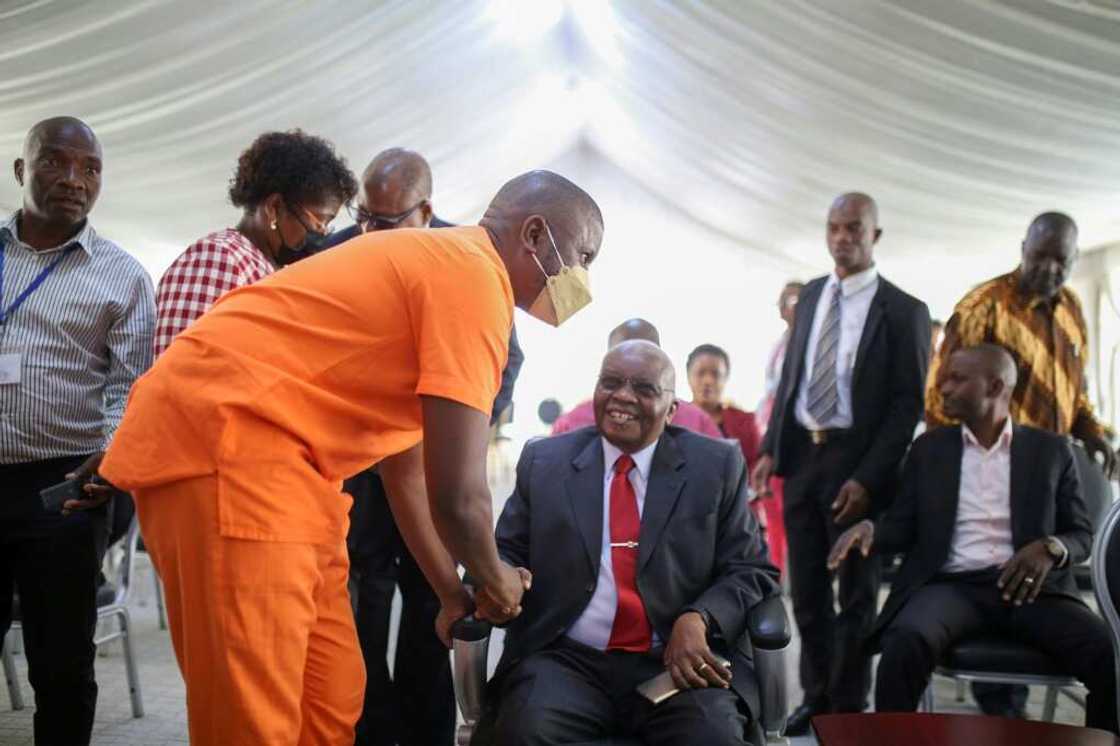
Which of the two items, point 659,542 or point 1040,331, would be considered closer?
point 659,542

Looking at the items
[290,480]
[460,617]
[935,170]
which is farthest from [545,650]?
[935,170]

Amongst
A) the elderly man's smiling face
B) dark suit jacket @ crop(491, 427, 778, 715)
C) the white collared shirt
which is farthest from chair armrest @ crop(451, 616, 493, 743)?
the white collared shirt

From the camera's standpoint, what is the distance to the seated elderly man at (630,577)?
1.90 m

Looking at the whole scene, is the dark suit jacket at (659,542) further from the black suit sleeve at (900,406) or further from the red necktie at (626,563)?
the black suit sleeve at (900,406)

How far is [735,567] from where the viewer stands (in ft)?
7.08

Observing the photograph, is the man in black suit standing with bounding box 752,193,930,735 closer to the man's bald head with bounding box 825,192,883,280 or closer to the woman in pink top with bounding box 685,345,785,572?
the man's bald head with bounding box 825,192,883,280

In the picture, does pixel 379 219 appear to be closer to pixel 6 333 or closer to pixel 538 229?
pixel 6 333

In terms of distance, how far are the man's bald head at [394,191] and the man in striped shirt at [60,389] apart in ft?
1.97

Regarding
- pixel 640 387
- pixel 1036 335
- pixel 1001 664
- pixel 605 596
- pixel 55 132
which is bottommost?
pixel 1001 664

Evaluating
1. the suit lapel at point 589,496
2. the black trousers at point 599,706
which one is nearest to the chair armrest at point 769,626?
the black trousers at point 599,706

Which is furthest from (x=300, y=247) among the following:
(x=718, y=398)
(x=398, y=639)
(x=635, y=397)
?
(x=718, y=398)

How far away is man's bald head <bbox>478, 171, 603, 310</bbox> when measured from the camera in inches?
57.6

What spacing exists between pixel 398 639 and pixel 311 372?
131 centimetres

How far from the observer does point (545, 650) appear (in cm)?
209
